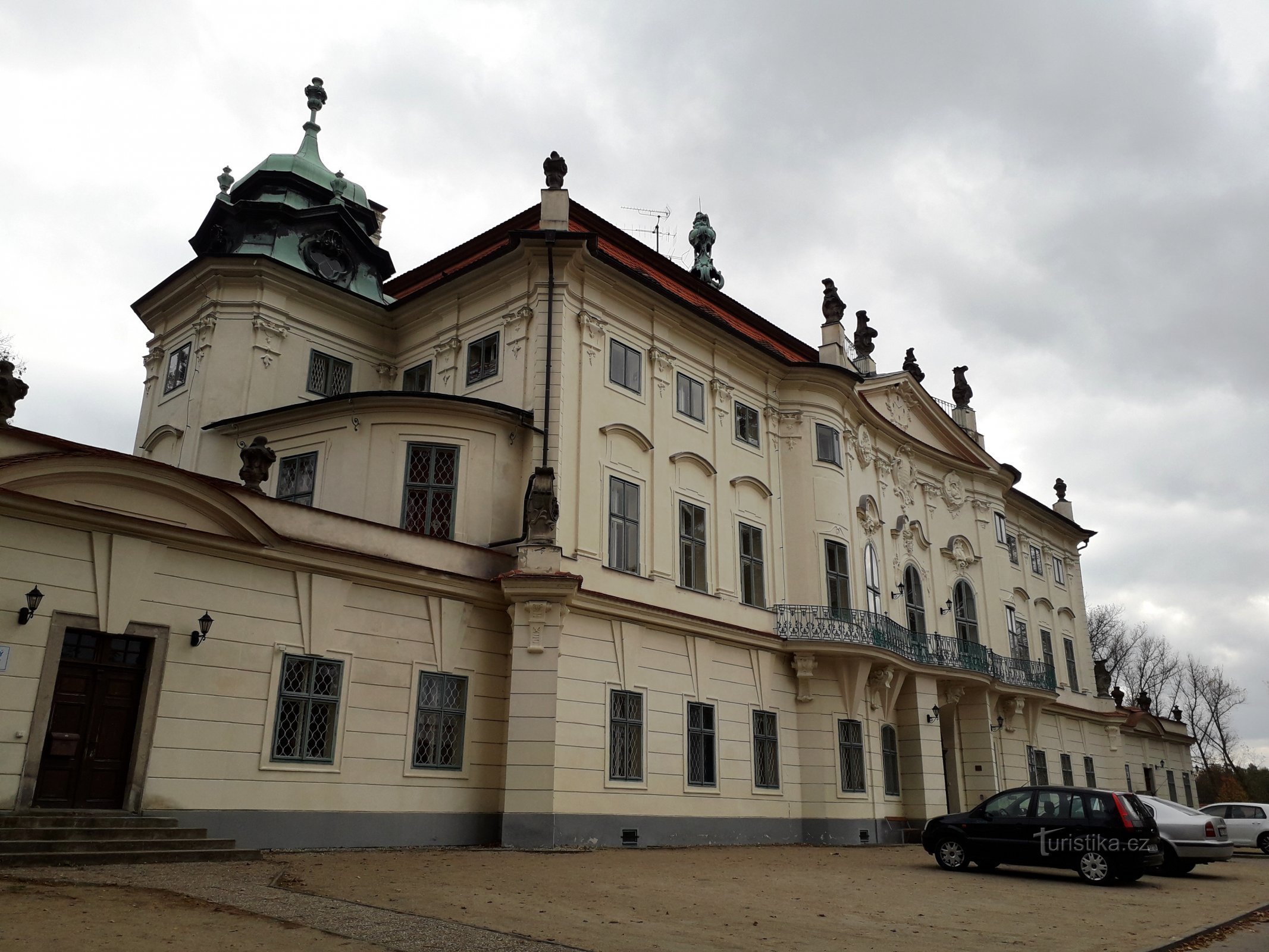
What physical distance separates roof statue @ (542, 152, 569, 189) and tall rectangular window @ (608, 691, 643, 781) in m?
11.0

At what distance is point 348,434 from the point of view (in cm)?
2045

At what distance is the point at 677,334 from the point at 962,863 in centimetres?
1303

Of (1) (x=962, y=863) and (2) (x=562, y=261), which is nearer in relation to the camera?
(1) (x=962, y=863)

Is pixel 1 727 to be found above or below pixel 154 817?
above

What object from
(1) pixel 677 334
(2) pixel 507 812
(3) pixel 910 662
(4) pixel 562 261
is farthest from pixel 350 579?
(3) pixel 910 662

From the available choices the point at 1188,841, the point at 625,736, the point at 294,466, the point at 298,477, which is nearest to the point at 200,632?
the point at 298,477

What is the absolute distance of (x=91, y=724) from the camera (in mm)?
13594

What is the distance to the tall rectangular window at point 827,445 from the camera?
26453 millimetres

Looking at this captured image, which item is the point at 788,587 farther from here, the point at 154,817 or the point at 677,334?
the point at 154,817

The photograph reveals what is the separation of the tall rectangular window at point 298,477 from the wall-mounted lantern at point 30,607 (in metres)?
7.65

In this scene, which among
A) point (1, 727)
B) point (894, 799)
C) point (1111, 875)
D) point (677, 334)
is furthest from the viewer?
point (894, 799)

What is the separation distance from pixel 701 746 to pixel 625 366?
27.4 ft

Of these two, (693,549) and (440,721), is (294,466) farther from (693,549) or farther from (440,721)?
(693,549)

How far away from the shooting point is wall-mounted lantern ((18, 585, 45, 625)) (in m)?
13.0
